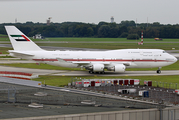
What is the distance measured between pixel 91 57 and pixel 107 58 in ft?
11.9

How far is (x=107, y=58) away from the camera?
67.2 metres

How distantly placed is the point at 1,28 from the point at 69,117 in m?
184

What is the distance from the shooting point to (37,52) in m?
66.2

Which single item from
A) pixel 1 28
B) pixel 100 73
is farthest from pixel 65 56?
pixel 1 28

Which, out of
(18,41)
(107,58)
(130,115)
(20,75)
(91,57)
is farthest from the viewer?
(18,41)

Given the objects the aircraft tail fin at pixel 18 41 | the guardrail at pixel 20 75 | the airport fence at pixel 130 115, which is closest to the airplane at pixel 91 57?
the aircraft tail fin at pixel 18 41

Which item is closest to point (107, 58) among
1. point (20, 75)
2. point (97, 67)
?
point (97, 67)

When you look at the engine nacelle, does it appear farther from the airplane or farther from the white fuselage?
the white fuselage

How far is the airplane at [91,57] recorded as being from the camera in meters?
65.8

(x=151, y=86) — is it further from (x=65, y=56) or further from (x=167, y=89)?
(x=65, y=56)

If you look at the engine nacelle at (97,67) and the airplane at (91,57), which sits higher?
the airplane at (91,57)

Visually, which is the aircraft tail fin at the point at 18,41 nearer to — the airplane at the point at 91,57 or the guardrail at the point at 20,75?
the airplane at the point at 91,57

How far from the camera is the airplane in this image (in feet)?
216

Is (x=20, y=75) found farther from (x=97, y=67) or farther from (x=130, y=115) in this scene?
(x=130, y=115)
